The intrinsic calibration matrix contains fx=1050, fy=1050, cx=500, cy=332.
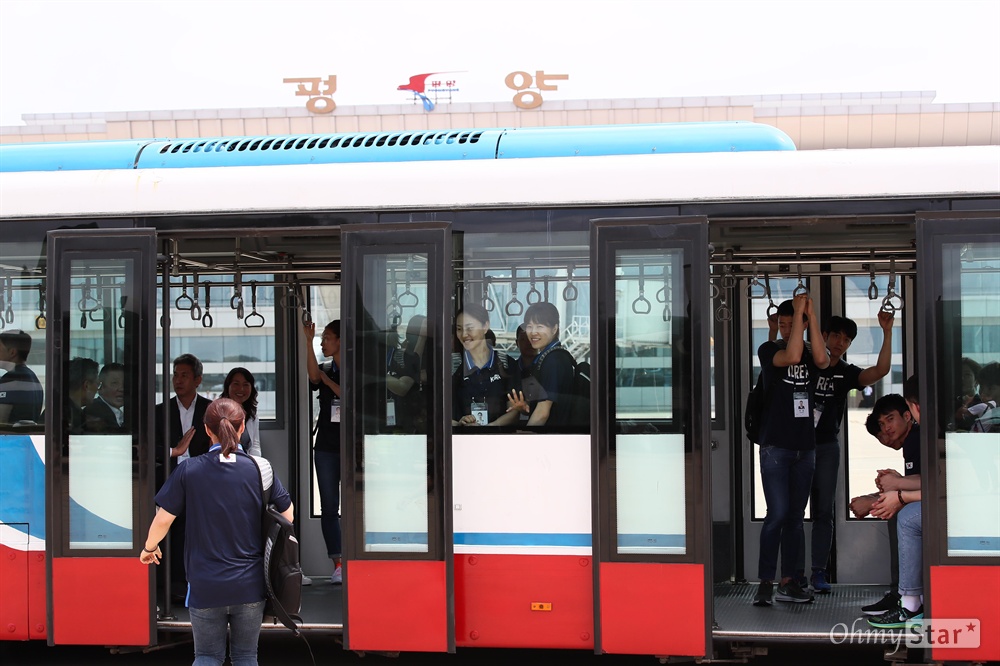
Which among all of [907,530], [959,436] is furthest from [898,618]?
[959,436]

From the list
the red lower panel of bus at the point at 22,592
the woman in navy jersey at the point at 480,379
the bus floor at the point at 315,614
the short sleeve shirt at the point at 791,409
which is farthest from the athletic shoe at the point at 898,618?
the red lower panel of bus at the point at 22,592

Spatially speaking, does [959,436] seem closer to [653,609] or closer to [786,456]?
[786,456]

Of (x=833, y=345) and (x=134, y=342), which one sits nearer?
(x=134, y=342)

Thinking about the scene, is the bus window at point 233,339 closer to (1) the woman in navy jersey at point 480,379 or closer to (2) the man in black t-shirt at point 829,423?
(1) the woman in navy jersey at point 480,379

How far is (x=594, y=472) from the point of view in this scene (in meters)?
5.71

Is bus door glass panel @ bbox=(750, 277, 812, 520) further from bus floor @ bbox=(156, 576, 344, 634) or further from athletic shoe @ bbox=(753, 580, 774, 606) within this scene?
bus floor @ bbox=(156, 576, 344, 634)

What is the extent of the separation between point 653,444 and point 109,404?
123 inches

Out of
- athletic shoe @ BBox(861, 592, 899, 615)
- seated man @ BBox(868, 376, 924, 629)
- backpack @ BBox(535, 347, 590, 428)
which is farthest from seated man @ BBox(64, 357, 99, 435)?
athletic shoe @ BBox(861, 592, 899, 615)

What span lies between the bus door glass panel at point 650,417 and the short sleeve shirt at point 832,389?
84.6 inches

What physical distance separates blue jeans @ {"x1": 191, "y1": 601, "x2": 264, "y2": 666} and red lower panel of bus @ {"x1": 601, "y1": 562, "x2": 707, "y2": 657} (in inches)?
72.7

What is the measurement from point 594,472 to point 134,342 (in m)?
2.74

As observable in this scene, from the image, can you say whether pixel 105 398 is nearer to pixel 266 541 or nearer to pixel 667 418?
pixel 266 541

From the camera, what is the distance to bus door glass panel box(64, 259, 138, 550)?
6055 mm

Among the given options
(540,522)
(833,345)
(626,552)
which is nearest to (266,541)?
(540,522)
